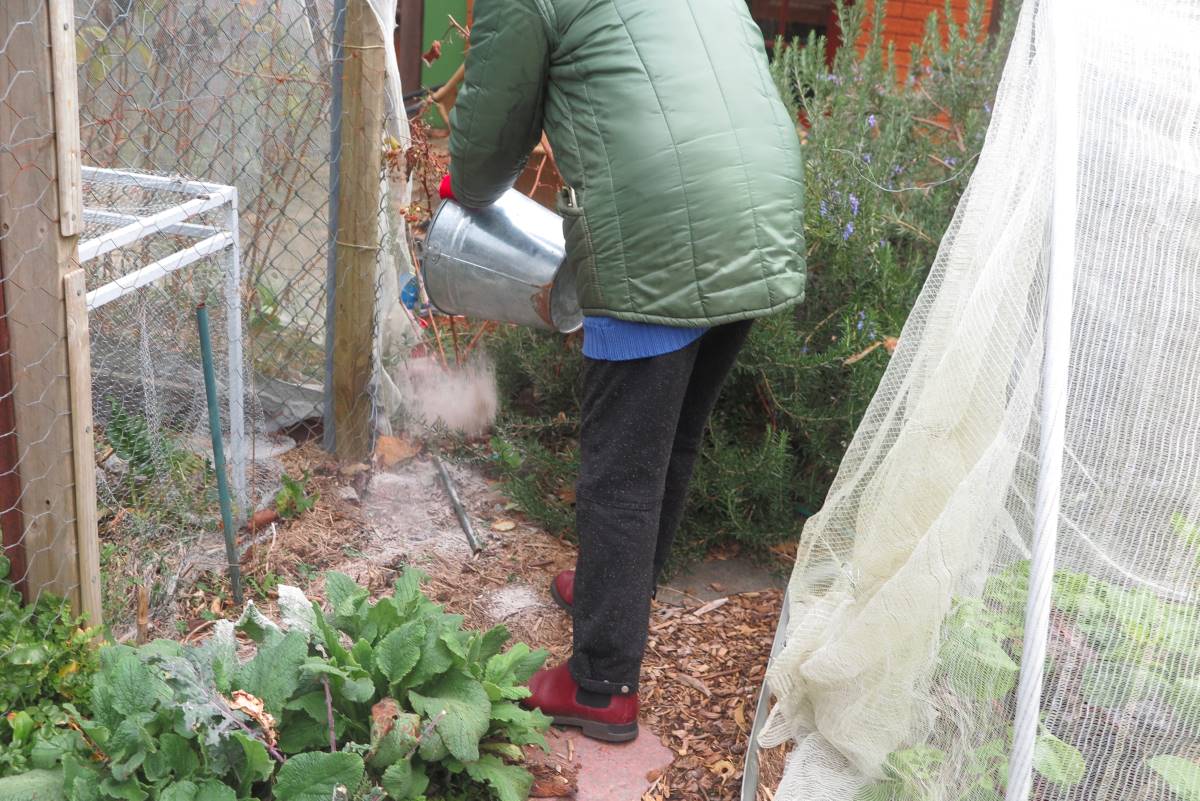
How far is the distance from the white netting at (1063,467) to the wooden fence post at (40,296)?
5.04 ft

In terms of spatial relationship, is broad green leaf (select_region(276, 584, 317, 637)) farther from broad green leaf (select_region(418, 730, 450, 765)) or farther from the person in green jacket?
the person in green jacket

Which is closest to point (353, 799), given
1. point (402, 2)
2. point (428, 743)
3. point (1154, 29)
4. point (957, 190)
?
point (428, 743)

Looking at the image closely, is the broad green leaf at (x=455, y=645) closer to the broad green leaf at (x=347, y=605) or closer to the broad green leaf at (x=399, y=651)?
the broad green leaf at (x=399, y=651)

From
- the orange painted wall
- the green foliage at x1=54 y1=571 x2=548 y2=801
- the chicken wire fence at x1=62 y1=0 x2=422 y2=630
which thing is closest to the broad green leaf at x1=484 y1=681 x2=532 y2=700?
the green foliage at x1=54 y1=571 x2=548 y2=801

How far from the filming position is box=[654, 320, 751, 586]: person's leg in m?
2.41

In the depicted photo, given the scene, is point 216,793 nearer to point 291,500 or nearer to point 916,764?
point 916,764

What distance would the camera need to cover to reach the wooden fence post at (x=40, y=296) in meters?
1.95

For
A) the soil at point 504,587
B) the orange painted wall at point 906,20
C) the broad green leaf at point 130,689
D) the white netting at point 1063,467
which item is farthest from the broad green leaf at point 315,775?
the orange painted wall at point 906,20

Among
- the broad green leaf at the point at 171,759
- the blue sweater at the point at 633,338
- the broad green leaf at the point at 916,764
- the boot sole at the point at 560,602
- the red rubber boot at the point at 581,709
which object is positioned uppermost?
the blue sweater at the point at 633,338

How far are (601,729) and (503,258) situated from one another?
3.64 feet

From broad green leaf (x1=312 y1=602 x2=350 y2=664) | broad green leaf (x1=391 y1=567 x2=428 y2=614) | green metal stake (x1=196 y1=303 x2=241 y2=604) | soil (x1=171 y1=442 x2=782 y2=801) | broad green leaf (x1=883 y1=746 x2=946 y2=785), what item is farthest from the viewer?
soil (x1=171 y1=442 x2=782 y2=801)

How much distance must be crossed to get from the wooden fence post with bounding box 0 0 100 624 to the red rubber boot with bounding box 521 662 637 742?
3.21ft

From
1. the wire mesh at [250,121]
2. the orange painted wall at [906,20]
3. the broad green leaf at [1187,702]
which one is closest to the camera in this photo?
the broad green leaf at [1187,702]

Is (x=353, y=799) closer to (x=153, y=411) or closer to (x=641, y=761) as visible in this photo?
(x=641, y=761)
